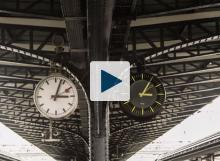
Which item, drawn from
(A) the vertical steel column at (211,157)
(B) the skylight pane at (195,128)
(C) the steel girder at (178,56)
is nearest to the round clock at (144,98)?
(C) the steel girder at (178,56)

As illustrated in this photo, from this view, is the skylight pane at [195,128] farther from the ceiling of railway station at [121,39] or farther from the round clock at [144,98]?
the round clock at [144,98]

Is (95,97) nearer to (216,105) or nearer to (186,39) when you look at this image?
(186,39)

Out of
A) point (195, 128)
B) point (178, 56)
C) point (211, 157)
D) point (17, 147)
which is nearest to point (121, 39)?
point (178, 56)

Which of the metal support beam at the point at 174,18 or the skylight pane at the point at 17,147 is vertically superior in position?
the skylight pane at the point at 17,147

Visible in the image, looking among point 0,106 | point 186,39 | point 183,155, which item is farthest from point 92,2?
point 0,106

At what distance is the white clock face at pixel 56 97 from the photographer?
764cm

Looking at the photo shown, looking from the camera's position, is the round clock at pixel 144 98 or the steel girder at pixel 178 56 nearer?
the round clock at pixel 144 98

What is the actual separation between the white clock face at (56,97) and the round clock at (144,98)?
2.62ft

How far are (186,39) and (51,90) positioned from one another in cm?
502

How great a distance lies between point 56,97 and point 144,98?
133 centimetres
